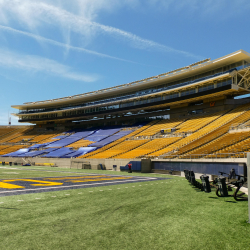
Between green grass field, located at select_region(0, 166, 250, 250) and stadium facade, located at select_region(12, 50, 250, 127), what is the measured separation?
32.5 m

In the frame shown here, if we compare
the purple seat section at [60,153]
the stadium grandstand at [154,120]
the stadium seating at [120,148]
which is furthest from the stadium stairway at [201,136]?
the purple seat section at [60,153]

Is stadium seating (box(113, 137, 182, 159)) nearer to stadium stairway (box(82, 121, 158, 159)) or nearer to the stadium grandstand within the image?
the stadium grandstand

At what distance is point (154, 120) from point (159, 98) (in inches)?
232

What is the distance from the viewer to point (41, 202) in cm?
711

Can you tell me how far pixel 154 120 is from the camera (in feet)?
167

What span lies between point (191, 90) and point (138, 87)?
1354cm

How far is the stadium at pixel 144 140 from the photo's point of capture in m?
7.86

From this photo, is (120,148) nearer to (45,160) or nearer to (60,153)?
(60,153)

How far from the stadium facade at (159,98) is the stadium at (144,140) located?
17 centimetres

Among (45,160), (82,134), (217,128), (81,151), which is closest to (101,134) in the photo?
(82,134)

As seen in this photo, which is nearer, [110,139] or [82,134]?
[110,139]

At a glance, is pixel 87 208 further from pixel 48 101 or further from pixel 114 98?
pixel 48 101

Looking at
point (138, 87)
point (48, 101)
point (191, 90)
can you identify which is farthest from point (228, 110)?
point (48, 101)

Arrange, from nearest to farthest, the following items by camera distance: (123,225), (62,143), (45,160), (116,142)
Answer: (123,225), (45,160), (116,142), (62,143)
